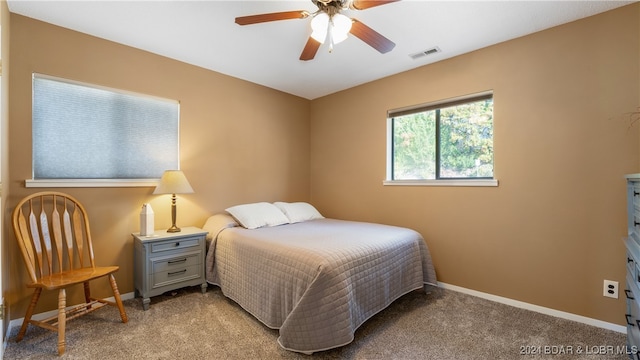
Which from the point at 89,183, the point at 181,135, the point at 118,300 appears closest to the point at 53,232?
the point at 89,183

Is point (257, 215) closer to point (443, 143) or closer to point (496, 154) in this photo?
point (443, 143)

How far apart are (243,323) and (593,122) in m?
3.04

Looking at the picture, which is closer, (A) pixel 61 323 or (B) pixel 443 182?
(A) pixel 61 323

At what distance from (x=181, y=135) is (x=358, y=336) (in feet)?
8.24

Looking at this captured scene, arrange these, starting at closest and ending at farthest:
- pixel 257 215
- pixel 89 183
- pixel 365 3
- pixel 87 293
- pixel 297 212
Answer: pixel 365 3 < pixel 87 293 < pixel 89 183 < pixel 257 215 < pixel 297 212

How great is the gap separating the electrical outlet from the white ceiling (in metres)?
1.98

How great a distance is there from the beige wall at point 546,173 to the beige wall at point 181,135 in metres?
1.63

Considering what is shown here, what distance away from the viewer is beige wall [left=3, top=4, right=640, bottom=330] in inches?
81.4

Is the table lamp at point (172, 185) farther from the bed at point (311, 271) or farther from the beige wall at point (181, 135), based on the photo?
the bed at point (311, 271)

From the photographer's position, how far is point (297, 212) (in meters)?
3.40

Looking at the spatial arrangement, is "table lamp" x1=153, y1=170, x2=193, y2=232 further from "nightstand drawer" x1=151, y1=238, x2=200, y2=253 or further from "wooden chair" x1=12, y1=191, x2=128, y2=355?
"wooden chair" x1=12, y1=191, x2=128, y2=355

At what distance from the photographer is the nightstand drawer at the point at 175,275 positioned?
242 centimetres

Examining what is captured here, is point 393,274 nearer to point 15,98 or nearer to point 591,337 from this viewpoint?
point 591,337

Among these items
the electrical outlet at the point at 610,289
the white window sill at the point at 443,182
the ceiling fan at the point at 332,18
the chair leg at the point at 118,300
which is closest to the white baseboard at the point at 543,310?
the electrical outlet at the point at 610,289
